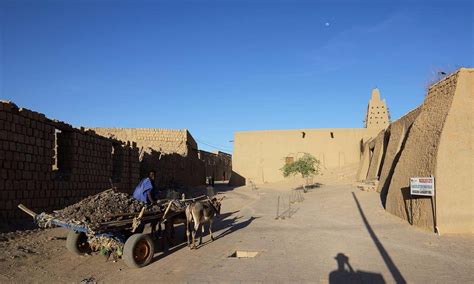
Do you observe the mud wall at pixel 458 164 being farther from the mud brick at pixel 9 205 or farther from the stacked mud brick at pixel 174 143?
the stacked mud brick at pixel 174 143

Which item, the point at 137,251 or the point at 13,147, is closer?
the point at 137,251

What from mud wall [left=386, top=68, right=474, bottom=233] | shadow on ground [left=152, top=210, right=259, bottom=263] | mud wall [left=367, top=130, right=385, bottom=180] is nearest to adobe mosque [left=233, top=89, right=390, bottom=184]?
mud wall [left=367, top=130, right=385, bottom=180]

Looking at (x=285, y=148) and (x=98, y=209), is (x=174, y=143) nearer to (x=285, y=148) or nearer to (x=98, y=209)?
(x=285, y=148)

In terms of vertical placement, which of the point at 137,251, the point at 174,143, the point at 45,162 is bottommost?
the point at 137,251

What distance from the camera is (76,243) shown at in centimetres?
888

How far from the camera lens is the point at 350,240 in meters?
11.2

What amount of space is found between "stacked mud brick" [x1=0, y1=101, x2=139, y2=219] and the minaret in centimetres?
3966

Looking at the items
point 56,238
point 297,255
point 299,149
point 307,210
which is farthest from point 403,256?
point 299,149

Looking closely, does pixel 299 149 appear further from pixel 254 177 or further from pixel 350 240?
pixel 350 240

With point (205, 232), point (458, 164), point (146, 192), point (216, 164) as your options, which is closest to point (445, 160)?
point (458, 164)

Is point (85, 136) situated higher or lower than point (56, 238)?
higher

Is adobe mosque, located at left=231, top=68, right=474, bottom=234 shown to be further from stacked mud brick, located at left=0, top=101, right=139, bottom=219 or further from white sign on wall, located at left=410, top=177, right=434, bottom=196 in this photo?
stacked mud brick, located at left=0, top=101, right=139, bottom=219

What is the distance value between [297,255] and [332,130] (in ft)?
113

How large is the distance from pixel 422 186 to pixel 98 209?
9047 mm
